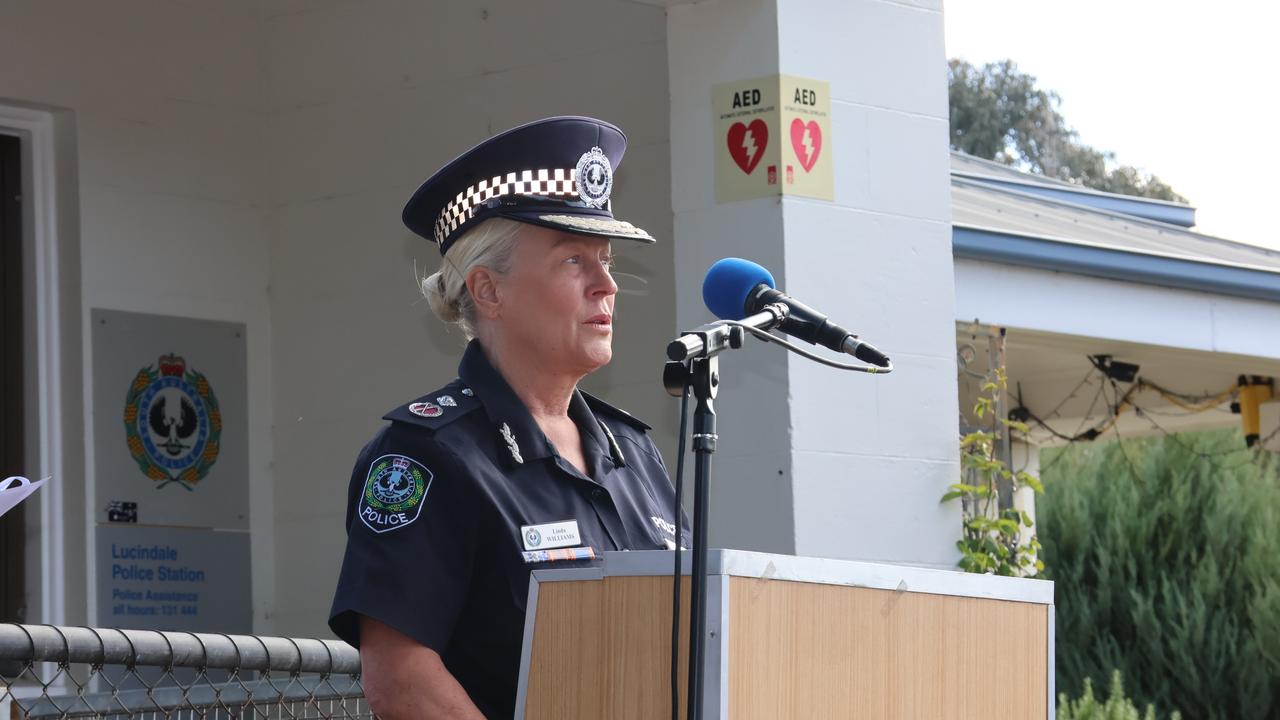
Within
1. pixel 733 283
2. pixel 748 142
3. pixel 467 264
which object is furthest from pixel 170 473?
pixel 733 283

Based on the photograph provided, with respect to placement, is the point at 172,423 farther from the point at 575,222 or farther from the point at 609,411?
the point at 575,222

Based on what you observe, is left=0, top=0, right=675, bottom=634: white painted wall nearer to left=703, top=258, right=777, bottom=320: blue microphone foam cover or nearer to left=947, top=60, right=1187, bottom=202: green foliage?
left=703, top=258, right=777, bottom=320: blue microphone foam cover

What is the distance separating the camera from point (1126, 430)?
38.3 ft

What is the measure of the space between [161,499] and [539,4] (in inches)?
87.7

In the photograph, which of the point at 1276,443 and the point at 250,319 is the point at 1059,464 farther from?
the point at 250,319

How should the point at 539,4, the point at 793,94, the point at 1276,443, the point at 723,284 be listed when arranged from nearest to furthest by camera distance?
1. the point at 723,284
2. the point at 793,94
3. the point at 539,4
4. the point at 1276,443

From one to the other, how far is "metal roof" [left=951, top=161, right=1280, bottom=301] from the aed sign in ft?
6.56

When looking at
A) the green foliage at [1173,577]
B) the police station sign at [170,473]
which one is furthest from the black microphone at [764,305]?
the green foliage at [1173,577]

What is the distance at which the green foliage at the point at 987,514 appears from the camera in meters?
5.81

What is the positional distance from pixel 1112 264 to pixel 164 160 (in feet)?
13.0

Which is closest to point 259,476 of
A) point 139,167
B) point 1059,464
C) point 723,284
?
point 139,167

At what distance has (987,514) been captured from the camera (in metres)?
6.06

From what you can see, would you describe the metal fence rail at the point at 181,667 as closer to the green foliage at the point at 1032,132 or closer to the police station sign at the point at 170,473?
the police station sign at the point at 170,473

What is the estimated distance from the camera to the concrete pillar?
5.35 m
